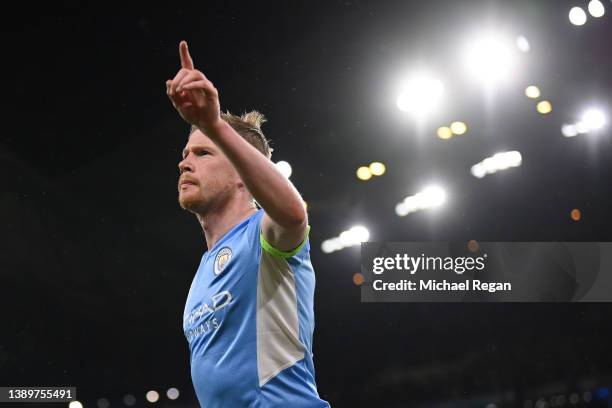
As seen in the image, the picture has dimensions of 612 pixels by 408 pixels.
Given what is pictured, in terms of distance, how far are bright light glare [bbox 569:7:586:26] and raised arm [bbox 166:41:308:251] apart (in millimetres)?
7397

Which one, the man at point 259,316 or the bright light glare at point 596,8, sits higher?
the bright light glare at point 596,8

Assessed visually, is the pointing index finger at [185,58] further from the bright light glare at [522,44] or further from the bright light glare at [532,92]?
the bright light glare at [532,92]

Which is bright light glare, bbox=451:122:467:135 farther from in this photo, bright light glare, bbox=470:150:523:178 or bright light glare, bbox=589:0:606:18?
bright light glare, bbox=589:0:606:18

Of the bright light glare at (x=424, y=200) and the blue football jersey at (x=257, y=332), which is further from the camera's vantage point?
the bright light glare at (x=424, y=200)

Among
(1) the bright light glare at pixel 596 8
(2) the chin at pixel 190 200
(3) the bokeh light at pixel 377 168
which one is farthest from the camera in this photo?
(3) the bokeh light at pixel 377 168

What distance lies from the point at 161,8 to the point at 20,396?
14.6 ft

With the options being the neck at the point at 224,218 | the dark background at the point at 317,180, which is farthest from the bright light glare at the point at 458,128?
the neck at the point at 224,218

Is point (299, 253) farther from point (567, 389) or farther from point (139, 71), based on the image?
point (567, 389)

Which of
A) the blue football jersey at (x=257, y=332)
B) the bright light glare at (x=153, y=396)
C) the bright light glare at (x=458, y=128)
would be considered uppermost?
the bright light glare at (x=458, y=128)

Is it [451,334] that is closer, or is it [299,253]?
[299,253]

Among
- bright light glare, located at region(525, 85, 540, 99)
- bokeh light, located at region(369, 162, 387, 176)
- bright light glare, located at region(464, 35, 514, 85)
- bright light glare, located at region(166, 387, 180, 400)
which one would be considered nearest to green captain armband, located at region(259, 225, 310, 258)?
bright light glare, located at region(464, 35, 514, 85)

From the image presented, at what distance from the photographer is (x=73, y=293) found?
9.64 meters

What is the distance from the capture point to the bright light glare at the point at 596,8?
27.6 ft

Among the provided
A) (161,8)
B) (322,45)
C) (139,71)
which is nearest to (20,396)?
(139,71)
